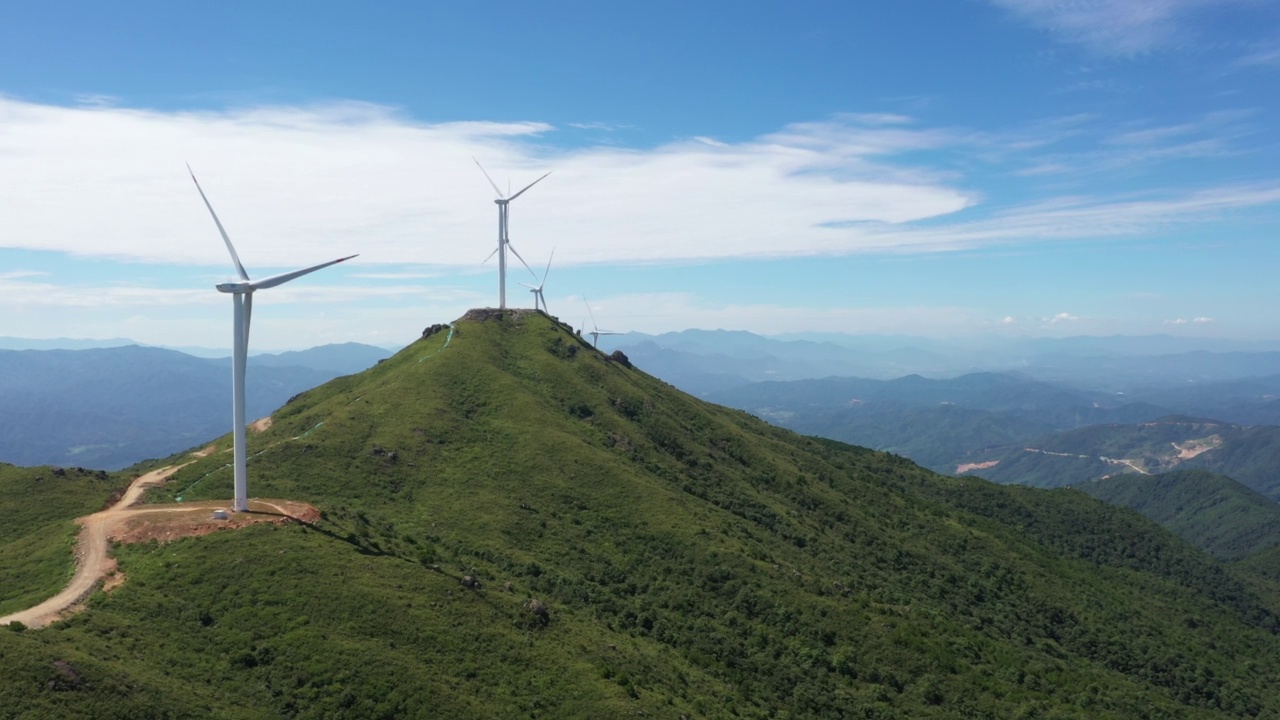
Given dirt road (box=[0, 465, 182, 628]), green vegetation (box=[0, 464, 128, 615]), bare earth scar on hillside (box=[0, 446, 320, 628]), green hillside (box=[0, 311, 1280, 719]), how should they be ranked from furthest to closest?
green vegetation (box=[0, 464, 128, 615]) < bare earth scar on hillside (box=[0, 446, 320, 628]) < green hillside (box=[0, 311, 1280, 719]) < dirt road (box=[0, 465, 182, 628])

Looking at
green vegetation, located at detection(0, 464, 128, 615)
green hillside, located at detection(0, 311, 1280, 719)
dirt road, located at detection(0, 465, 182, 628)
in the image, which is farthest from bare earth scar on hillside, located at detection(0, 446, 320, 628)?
green hillside, located at detection(0, 311, 1280, 719)

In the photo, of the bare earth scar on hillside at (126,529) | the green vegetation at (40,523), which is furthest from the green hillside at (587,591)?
the green vegetation at (40,523)

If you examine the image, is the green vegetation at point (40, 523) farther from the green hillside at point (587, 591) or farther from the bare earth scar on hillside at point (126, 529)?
the green hillside at point (587, 591)

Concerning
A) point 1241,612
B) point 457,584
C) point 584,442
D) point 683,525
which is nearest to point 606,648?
point 457,584

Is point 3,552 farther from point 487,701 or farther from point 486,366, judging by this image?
point 486,366

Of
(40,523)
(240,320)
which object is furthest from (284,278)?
(40,523)

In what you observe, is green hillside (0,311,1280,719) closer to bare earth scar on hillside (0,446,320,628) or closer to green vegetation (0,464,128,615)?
bare earth scar on hillside (0,446,320,628)

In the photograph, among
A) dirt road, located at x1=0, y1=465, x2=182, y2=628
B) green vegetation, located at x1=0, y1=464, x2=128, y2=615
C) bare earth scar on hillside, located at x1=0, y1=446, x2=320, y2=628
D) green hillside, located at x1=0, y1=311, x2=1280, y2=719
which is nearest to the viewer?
dirt road, located at x1=0, y1=465, x2=182, y2=628
